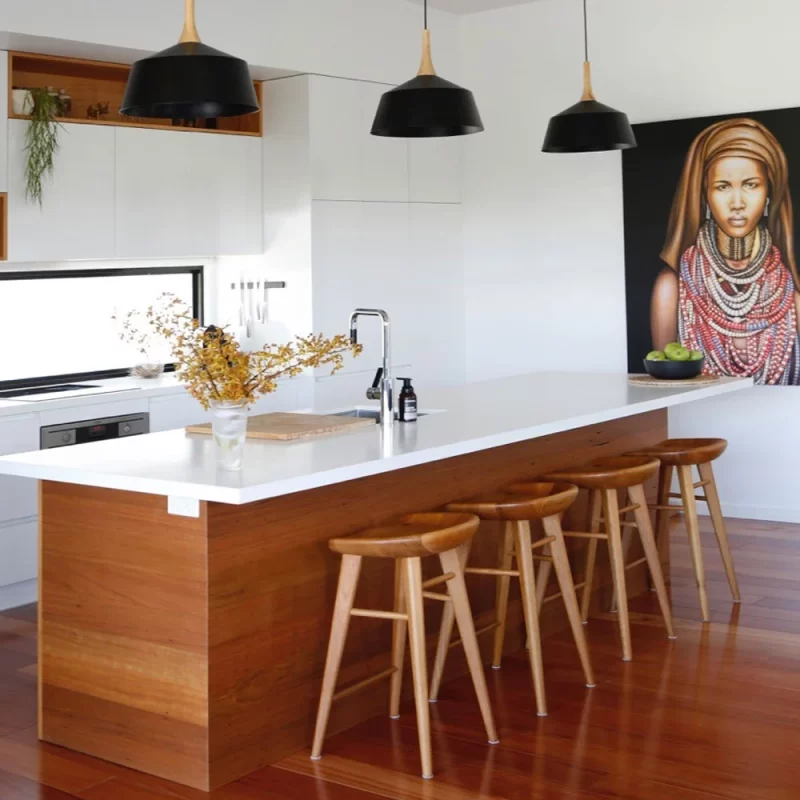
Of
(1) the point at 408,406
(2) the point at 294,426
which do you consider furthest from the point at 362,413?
(2) the point at 294,426

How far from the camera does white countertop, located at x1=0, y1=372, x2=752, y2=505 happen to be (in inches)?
128

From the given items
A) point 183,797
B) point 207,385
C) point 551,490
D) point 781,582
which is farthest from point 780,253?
point 183,797

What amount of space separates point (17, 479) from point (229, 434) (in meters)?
2.28

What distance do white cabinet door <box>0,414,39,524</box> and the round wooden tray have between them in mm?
2704

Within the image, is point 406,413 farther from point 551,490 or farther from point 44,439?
point 44,439

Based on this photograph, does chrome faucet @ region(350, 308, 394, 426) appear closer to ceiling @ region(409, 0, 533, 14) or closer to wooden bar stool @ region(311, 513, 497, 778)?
wooden bar stool @ region(311, 513, 497, 778)

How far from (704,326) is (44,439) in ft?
12.2

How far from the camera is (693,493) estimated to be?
16.8 feet

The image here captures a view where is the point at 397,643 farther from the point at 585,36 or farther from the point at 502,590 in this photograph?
the point at 585,36

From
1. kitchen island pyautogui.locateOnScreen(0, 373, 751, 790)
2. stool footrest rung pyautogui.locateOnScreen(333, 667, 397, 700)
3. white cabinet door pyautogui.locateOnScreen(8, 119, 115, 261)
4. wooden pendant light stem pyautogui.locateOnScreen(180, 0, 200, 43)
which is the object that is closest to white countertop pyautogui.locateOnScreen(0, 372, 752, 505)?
kitchen island pyautogui.locateOnScreen(0, 373, 751, 790)

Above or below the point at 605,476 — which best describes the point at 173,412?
above

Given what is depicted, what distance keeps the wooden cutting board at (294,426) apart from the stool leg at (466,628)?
2.33 feet

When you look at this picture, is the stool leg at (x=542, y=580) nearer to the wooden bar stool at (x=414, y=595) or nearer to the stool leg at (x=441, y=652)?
the stool leg at (x=441, y=652)

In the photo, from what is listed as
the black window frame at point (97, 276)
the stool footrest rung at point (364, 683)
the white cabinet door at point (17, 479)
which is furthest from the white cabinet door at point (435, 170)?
the stool footrest rung at point (364, 683)
